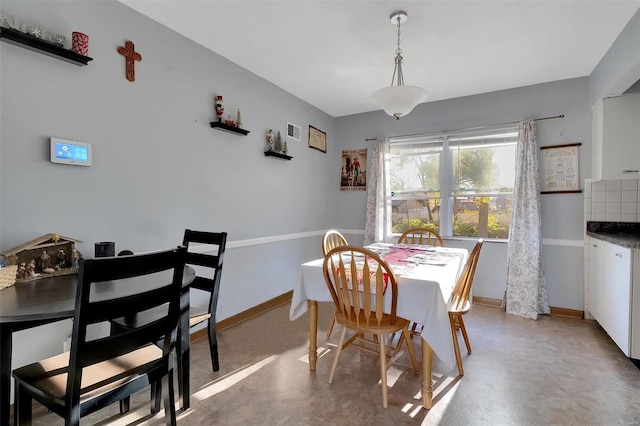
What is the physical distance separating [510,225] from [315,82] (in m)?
2.70

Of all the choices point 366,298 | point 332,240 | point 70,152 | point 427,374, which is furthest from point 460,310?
point 70,152

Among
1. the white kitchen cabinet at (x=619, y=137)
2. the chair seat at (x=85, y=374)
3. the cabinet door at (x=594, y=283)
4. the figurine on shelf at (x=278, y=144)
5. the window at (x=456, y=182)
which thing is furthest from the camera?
the window at (x=456, y=182)

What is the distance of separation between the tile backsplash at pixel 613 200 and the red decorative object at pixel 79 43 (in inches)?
173

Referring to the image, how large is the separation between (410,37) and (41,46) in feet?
7.99

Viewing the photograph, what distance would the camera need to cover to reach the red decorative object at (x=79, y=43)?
5.97 feet

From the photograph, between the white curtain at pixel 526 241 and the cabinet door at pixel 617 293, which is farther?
A: the white curtain at pixel 526 241

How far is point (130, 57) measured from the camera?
2.12m

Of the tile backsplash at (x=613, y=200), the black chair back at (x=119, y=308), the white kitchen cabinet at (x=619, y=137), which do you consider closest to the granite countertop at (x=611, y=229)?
the tile backsplash at (x=613, y=200)

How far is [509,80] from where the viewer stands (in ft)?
10.8

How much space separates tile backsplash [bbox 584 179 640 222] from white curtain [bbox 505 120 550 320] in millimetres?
454

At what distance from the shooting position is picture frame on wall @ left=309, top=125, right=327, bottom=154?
4.16m

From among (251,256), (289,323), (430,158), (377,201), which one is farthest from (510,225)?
(251,256)

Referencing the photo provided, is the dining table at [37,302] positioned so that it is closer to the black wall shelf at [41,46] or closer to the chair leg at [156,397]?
the chair leg at [156,397]

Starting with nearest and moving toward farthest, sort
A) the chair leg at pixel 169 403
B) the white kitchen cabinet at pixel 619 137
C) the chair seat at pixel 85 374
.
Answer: the chair seat at pixel 85 374 → the chair leg at pixel 169 403 → the white kitchen cabinet at pixel 619 137
